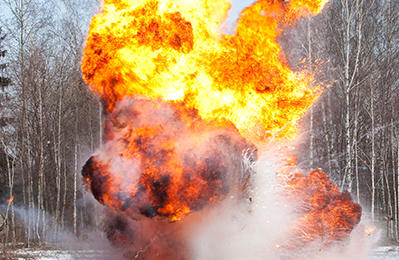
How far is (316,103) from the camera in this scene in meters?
18.1

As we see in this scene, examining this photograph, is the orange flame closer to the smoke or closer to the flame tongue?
the flame tongue

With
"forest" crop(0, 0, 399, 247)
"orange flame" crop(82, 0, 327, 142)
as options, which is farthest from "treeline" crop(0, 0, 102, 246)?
"orange flame" crop(82, 0, 327, 142)

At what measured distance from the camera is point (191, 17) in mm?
7945

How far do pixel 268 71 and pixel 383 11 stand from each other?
37.7 feet

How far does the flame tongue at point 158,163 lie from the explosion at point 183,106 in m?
0.02

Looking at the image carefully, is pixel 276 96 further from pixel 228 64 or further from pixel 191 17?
pixel 191 17

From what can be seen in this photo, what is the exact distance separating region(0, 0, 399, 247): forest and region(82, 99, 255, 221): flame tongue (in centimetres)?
781

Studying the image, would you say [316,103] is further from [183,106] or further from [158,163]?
[158,163]

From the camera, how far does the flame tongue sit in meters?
6.80

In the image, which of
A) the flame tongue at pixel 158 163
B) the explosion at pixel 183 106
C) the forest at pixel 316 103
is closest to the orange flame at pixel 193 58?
the explosion at pixel 183 106

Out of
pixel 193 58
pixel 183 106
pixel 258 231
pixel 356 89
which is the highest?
pixel 356 89

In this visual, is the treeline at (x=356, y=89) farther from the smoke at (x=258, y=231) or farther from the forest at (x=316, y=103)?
the smoke at (x=258, y=231)

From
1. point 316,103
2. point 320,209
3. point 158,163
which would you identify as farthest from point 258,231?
point 316,103

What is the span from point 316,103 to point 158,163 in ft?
43.8
